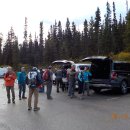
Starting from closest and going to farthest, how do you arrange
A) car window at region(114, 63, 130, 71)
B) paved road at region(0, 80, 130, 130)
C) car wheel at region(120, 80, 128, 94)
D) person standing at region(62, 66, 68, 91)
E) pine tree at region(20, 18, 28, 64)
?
paved road at region(0, 80, 130, 130)
car window at region(114, 63, 130, 71)
car wheel at region(120, 80, 128, 94)
person standing at region(62, 66, 68, 91)
pine tree at region(20, 18, 28, 64)

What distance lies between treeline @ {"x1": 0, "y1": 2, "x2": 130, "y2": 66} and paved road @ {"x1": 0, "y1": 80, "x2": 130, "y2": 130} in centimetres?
7360

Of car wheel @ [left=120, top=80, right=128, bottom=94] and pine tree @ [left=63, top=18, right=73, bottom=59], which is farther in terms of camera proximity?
pine tree @ [left=63, top=18, right=73, bottom=59]

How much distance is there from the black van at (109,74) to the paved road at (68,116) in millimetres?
3469

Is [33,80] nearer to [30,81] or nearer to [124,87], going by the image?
[30,81]

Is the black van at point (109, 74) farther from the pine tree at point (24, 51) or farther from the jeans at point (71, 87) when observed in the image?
the pine tree at point (24, 51)

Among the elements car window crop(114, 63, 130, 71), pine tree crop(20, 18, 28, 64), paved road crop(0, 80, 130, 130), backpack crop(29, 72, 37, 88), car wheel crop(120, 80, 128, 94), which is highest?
pine tree crop(20, 18, 28, 64)

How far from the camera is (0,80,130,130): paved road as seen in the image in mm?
10035

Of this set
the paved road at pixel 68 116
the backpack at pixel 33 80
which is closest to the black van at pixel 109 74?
the paved road at pixel 68 116

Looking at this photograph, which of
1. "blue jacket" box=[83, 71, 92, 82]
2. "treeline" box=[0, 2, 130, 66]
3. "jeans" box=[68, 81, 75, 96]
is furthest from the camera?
"treeline" box=[0, 2, 130, 66]

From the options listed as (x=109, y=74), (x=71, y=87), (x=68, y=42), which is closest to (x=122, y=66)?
(x=109, y=74)

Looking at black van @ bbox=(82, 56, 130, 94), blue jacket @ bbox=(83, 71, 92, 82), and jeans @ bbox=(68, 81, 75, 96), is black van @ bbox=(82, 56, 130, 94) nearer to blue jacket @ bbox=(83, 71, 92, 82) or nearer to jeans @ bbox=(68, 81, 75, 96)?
blue jacket @ bbox=(83, 71, 92, 82)

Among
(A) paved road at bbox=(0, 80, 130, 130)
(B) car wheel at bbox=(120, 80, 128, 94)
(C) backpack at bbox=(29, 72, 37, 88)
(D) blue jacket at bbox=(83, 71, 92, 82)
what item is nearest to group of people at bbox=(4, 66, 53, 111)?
(C) backpack at bbox=(29, 72, 37, 88)

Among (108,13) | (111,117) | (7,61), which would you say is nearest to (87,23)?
(108,13)

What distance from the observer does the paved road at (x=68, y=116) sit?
32.9ft
